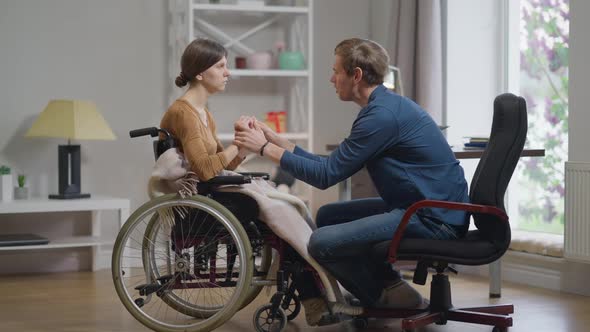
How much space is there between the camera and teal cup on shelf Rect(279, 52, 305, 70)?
4.90 metres

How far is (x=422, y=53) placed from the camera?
14.9ft

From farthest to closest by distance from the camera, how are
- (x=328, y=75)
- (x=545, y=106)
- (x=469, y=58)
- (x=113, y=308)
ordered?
(x=328, y=75) < (x=469, y=58) < (x=545, y=106) < (x=113, y=308)

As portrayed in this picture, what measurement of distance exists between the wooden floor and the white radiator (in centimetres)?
20

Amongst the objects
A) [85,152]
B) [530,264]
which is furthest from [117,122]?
[530,264]

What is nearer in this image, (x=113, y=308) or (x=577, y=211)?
(x=113, y=308)

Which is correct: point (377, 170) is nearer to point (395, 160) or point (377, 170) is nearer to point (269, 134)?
point (395, 160)

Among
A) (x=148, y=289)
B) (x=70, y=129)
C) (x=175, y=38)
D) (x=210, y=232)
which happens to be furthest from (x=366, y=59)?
(x=175, y=38)

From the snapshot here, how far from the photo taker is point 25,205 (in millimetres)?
4355

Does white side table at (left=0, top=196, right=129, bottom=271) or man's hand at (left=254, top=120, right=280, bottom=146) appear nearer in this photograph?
man's hand at (left=254, top=120, right=280, bottom=146)

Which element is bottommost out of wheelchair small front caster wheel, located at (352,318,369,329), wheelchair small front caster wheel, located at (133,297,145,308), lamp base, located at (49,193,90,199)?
wheelchair small front caster wheel, located at (352,318,369,329)

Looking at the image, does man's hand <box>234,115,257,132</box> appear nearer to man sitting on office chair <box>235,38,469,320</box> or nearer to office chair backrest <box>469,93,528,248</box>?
man sitting on office chair <box>235,38,469,320</box>

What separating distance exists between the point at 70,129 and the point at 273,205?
1958mm

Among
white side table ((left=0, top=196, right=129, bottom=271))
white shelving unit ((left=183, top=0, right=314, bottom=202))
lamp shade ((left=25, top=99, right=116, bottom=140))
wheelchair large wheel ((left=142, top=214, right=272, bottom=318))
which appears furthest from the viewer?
white shelving unit ((left=183, top=0, right=314, bottom=202))

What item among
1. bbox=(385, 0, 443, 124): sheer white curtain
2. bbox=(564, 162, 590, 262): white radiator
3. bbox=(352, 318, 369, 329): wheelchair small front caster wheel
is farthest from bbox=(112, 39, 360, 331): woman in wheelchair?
bbox=(385, 0, 443, 124): sheer white curtain
